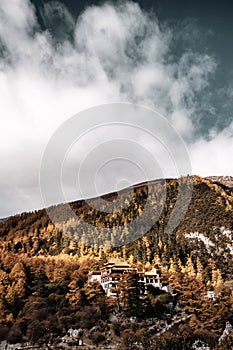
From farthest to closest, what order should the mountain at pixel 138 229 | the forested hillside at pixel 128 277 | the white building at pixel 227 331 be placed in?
the mountain at pixel 138 229 → the forested hillside at pixel 128 277 → the white building at pixel 227 331

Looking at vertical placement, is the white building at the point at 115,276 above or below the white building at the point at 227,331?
above

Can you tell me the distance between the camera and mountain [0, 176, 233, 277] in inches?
2990

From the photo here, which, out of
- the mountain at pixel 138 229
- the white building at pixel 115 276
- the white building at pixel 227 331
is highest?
the mountain at pixel 138 229

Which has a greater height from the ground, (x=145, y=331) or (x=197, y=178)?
(x=197, y=178)

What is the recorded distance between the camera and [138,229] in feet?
287

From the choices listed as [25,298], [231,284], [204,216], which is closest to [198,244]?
[204,216]

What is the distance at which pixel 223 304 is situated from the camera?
50156mm

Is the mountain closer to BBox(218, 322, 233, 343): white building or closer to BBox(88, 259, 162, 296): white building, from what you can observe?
BBox(88, 259, 162, 296): white building

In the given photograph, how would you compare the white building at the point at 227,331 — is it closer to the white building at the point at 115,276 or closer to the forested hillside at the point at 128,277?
the forested hillside at the point at 128,277

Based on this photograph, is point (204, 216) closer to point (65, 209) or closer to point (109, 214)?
point (109, 214)

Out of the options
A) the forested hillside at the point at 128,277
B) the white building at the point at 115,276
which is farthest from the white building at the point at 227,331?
the white building at the point at 115,276

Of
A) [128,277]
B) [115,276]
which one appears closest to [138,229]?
[115,276]

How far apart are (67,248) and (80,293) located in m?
25.6

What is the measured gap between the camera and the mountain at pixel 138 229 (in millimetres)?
75938
